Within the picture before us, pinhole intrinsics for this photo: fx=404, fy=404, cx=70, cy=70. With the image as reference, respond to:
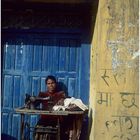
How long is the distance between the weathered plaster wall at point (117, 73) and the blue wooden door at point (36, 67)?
3.90 ft

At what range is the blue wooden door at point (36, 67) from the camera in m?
7.59

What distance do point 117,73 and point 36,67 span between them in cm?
191

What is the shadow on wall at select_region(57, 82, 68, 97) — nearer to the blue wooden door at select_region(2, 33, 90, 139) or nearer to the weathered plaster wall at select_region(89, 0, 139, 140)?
the blue wooden door at select_region(2, 33, 90, 139)

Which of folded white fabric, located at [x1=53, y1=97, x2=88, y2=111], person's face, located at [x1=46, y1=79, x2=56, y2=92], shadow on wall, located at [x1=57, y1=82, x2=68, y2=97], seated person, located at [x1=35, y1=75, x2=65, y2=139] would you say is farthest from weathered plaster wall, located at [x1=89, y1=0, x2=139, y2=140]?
shadow on wall, located at [x1=57, y1=82, x2=68, y2=97]

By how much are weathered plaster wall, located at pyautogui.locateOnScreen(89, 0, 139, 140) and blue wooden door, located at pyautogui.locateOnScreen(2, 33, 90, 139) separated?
1.19m

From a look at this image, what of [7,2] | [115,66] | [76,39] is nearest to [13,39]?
[7,2]

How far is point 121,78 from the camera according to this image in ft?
20.7

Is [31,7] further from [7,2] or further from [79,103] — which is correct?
[79,103]

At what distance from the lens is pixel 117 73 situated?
249 inches

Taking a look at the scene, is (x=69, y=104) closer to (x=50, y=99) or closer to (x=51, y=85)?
(x=50, y=99)

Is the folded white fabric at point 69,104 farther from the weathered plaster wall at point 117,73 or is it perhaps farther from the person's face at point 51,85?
the person's face at point 51,85

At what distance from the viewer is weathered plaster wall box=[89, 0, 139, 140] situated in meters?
6.32

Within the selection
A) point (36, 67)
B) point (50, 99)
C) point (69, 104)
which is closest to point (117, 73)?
point (69, 104)

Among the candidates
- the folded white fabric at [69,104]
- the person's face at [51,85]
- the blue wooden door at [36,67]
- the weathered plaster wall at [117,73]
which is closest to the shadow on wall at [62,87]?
the blue wooden door at [36,67]
